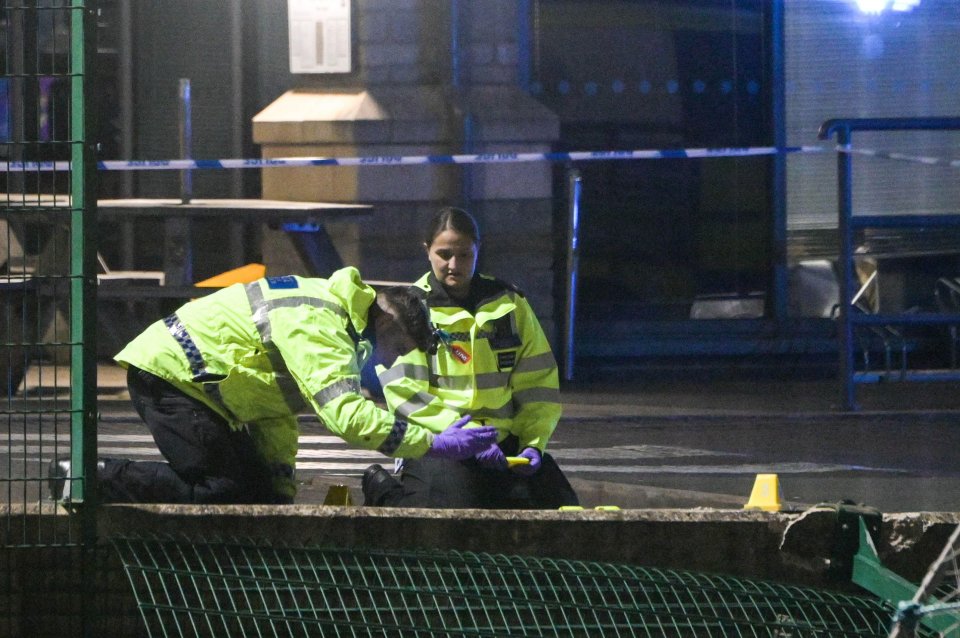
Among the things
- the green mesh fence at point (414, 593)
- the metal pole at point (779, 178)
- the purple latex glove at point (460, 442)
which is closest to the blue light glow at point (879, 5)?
the metal pole at point (779, 178)

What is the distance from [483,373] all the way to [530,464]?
36 centimetres

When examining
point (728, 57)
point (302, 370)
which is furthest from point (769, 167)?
point (302, 370)

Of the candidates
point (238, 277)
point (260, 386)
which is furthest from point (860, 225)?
point (260, 386)

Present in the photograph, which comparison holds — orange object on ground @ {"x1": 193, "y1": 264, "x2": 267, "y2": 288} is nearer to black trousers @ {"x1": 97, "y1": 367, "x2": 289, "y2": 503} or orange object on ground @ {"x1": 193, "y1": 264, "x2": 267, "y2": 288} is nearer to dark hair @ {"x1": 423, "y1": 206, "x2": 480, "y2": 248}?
dark hair @ {"x1": 423, "y1": 206, "x2": 480, "y2": 248}

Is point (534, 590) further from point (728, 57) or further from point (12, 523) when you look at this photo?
point (728, 57)

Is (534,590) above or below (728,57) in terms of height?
below

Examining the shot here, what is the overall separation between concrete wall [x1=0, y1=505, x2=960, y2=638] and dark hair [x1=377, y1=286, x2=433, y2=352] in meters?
1.03

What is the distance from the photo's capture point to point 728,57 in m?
11.5

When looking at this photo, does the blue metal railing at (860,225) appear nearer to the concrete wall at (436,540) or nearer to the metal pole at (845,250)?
the metal pole at (845,250)

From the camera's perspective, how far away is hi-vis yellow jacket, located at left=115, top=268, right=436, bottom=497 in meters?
4.87

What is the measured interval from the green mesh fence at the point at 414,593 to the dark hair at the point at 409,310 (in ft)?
3.87

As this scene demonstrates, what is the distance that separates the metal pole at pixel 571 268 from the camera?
34.8ft

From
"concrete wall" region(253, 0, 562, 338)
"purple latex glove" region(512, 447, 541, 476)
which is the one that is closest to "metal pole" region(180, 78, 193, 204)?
"concrete wall" region(253, 0, 562, 338)

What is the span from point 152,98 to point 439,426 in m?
6.53
